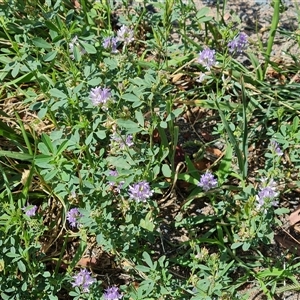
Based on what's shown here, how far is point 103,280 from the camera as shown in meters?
2.40

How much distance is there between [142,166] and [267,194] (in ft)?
1.56

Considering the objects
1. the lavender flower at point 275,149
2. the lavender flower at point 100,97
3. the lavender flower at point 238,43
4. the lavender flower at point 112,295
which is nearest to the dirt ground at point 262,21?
the lavender flower at point 238,43

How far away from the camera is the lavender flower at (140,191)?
209cm

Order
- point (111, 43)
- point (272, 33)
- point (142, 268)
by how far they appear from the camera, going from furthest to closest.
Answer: point (272, 33), point (111, 43), point (142, 268)

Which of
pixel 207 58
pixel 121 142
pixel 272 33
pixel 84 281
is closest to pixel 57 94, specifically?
pixel 121 142

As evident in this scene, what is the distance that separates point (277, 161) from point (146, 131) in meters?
0.55

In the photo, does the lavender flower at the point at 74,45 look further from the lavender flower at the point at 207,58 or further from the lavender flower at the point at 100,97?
the lavender flower at the point at 207,58

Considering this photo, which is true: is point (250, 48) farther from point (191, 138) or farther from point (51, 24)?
point (51, 24)

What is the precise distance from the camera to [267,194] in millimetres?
2078

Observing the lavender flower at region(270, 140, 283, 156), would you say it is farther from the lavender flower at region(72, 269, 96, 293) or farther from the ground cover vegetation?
the lavender flower at region(72, 269, 96, 293)

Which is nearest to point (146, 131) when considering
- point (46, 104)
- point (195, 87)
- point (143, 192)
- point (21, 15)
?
point (143, 192)

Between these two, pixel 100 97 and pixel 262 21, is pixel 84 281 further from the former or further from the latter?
pixel 262 21

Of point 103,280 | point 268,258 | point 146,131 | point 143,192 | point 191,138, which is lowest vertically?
point 103,280

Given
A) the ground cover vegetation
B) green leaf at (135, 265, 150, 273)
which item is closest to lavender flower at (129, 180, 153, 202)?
the ground cover vegetation
